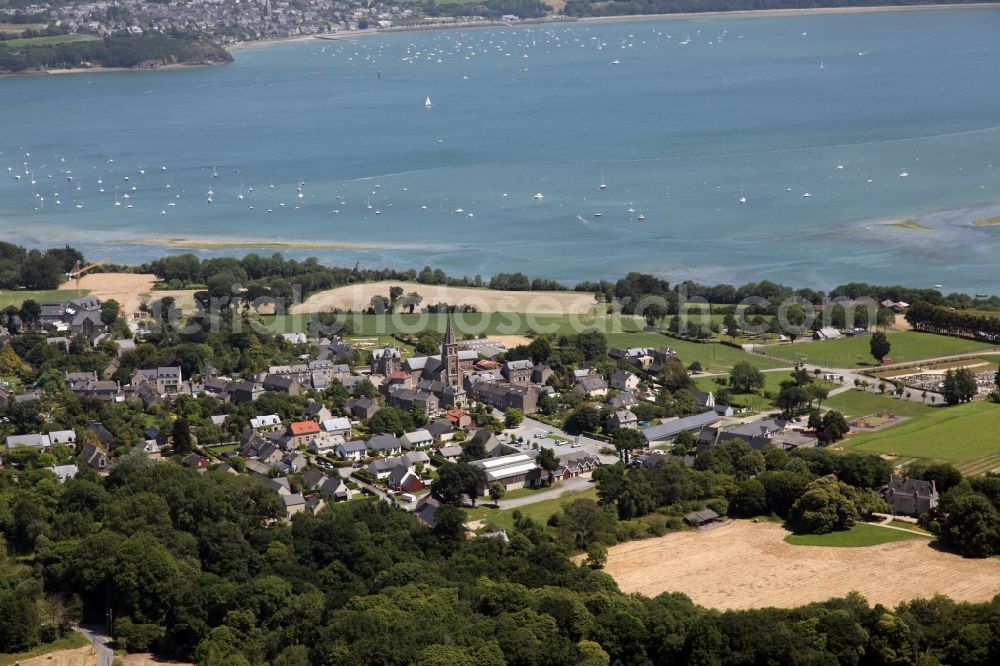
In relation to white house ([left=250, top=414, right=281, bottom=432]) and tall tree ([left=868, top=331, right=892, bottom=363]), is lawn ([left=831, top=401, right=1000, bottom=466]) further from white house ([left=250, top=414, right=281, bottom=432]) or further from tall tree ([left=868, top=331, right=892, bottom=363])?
white house ([left=250, top=414, right=281, bottom=432])

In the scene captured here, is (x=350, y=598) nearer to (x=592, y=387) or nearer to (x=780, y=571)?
(x=780, y=571)

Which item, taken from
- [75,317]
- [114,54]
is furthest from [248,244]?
[114,54]

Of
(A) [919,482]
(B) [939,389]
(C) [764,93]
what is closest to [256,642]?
(A) [919,482]

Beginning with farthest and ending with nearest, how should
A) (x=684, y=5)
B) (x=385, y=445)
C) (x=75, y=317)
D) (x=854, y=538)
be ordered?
(x=684, y=5) → (x=75, y=317) → (x=385, y=445) → (x=854, y=538)

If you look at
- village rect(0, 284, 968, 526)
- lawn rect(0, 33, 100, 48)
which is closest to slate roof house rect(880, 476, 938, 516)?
village rect(0, 284, 968, 526)

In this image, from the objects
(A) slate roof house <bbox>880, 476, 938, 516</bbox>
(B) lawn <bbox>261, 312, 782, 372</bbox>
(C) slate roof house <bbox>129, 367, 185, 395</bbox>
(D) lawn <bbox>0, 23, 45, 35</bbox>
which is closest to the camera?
(A) slate roof house <bbox>880, 476, 938, 516</bbox>

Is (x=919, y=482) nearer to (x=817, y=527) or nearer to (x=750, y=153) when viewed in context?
(x=817, y=527)
